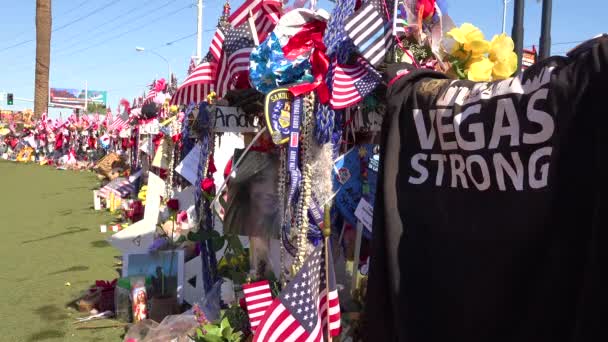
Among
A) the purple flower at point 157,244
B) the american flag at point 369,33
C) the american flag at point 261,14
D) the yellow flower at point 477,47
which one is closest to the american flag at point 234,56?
the american flag at point 261,14

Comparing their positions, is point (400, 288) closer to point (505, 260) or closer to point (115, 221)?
point (505, 260)

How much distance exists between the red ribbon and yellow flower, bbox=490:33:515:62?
0.97m

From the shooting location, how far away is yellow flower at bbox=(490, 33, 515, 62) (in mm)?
2729

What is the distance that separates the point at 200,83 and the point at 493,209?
10.6ft

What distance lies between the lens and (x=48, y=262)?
8352 millimetres

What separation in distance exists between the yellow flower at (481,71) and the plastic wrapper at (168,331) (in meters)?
A: 3.18

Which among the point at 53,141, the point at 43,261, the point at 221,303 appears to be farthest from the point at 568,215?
the point at 53,141

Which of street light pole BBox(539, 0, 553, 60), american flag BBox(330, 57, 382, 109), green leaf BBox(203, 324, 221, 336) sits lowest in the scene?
green leaf BBox(203, 324, 221, 336)

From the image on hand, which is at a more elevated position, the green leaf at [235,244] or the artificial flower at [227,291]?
the green leaf at [235,244]

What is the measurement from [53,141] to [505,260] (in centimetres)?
3322

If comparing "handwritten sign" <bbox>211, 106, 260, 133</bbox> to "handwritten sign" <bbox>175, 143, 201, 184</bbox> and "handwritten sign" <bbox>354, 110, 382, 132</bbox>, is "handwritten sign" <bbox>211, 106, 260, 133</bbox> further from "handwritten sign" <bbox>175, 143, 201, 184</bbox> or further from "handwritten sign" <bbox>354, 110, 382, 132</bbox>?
"handwritten sign" <bbox>354, 110, 382, 132</bbox>

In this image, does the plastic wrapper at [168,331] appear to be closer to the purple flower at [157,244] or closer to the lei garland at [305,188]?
the purple flower at [157,244]

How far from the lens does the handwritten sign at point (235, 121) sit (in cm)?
450

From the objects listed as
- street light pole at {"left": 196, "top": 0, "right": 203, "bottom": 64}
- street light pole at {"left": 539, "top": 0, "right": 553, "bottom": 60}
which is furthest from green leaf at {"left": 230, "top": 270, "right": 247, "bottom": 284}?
street light pole at {"left": 196, "top": 0, "right": 203, "bottom": 64}
